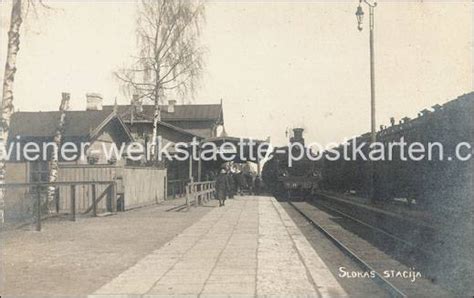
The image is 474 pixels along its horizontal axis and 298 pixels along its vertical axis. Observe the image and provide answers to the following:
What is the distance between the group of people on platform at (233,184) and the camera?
23266 mm

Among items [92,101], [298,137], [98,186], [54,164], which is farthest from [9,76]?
[298,137]

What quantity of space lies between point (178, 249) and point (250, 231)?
3.52 meters

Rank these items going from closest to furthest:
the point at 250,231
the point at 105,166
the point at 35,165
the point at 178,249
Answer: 1. the point at 178,249
2. the point at 250,231
3. the point at 105,166
4. the point at 35,165

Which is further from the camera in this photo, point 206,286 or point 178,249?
point 178,249

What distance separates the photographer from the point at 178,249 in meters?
10.3

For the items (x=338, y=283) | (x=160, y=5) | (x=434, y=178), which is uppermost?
(x=160, y=5)

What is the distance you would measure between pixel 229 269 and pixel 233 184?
22939 mm

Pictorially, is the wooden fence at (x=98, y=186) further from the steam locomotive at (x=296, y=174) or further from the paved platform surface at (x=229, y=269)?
the steam locomotive at (x=296, y=174)

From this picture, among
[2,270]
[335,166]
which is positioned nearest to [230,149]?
[335,166]

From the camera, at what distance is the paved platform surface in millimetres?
6871

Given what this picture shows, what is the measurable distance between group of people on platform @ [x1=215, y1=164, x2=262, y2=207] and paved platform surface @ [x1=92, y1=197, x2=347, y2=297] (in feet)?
33.3

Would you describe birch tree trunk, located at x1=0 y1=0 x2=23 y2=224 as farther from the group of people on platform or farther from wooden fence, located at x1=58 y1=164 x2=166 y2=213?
the group of people on platform

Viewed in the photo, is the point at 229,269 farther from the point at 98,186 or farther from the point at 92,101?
the point at 92,101

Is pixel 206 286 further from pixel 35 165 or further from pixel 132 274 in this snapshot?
pixel 35 165
